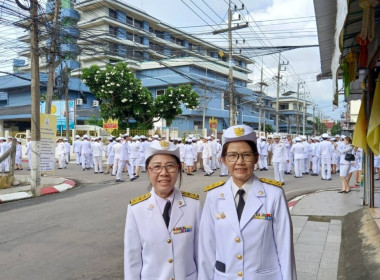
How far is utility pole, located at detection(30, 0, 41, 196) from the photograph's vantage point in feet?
34.0

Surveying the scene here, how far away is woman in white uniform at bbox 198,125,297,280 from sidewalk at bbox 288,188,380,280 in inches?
89.8

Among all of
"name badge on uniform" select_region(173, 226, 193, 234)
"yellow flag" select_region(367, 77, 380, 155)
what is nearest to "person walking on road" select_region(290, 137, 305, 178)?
"yellow flag" select_region(367, 77, 380, 155)

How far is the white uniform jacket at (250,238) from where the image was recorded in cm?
206

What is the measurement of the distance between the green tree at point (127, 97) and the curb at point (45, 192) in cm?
1268

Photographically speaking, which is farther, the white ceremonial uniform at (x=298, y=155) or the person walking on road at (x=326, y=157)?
the white ceremonial uniform at (x=298, y=155)

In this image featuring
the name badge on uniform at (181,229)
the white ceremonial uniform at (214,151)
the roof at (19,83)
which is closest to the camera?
the name badge on uniform at (181,229)

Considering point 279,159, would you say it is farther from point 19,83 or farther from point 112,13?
point 112,13

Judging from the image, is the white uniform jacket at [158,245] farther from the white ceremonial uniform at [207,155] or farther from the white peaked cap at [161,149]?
the white ceremonial uniform at [207,155]

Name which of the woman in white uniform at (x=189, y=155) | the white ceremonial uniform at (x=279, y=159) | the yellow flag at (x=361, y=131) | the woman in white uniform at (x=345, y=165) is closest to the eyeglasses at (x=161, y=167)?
the yellow flag at (x=361, y=131)

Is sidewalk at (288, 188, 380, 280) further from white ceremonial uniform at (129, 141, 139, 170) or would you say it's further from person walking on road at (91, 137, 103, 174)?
person walking on road at (91, 137, 103, 174)

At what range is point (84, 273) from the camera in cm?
446

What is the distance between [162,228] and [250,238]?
593mm

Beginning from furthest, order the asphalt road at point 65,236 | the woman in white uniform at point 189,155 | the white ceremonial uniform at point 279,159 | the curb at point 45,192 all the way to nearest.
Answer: the woman in white uniform at point 189,155, the white ceremonial uniform at point 279,159, the curb at point 45,192, the asphalt road at point 65,236

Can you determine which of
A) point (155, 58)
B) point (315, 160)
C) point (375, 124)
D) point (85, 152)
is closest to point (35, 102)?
point (85, 152)
